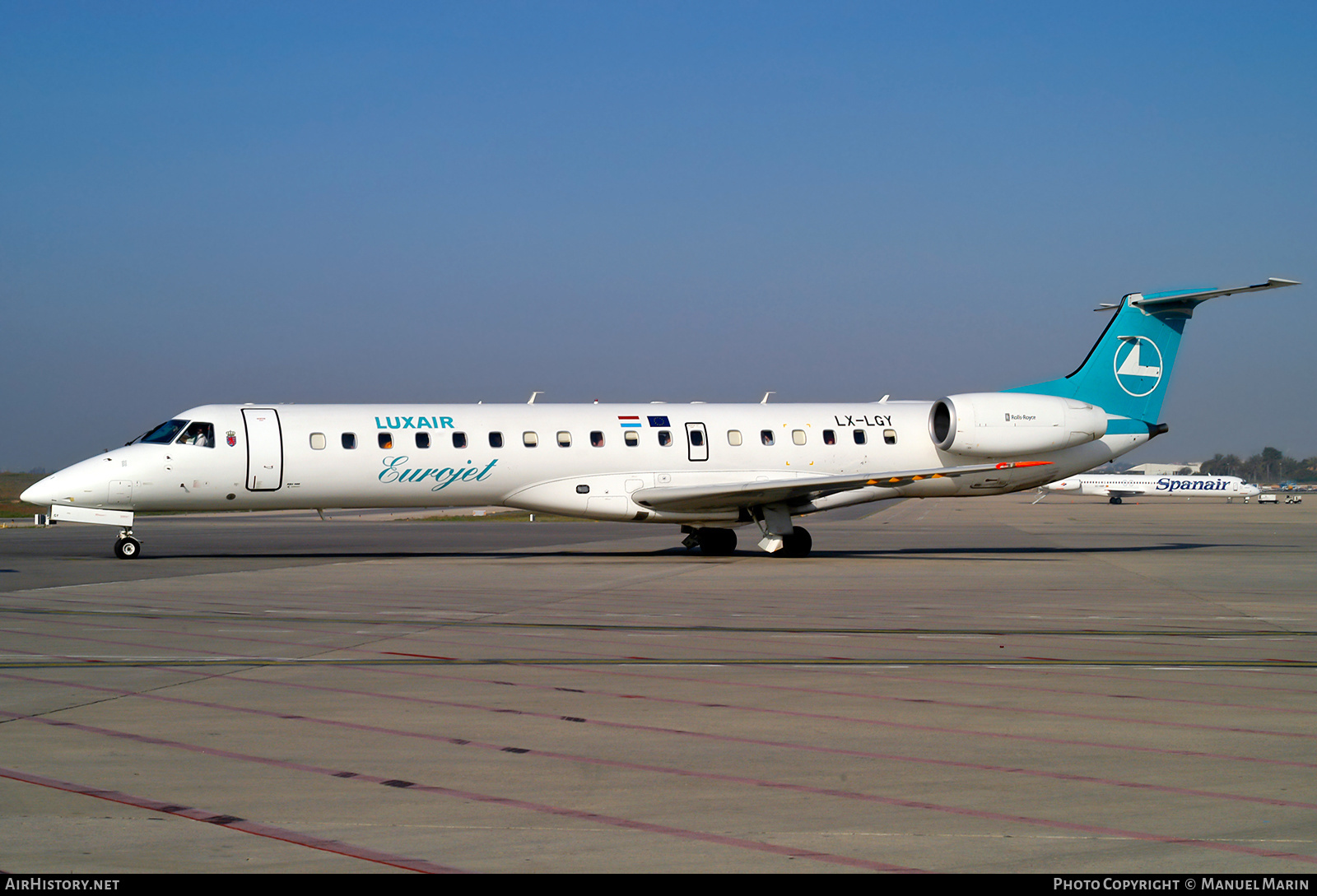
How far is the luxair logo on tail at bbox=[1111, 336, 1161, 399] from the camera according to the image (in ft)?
86.7

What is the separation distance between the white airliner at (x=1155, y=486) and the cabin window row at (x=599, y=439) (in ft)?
212

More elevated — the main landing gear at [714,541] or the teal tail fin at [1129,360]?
the teal tail fin at [1129,360]

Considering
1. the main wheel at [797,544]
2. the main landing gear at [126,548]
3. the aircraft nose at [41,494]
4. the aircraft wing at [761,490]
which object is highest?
the aircraft nose at [41,494]

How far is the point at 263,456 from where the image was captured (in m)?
23.0

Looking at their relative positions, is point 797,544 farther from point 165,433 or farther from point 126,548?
point 126,548

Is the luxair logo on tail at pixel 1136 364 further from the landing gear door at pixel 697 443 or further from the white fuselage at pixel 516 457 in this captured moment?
the landing gear door at pixel 697 443

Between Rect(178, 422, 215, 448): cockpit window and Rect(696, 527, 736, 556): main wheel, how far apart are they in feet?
35.5

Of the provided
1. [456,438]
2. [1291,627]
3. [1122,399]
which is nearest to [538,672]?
[1291,627]

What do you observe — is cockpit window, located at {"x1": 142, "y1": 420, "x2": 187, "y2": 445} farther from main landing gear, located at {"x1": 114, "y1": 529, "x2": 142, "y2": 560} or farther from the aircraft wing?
the aircraft wing

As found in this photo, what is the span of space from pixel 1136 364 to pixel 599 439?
42.6 ft

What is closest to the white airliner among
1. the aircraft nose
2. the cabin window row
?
the cabin window row

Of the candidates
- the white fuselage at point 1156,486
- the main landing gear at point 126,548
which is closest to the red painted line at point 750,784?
the main landing gear at point 126,548

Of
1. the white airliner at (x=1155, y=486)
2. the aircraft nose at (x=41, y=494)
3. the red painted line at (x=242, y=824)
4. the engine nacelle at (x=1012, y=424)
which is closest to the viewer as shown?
the red painted line at (x=242, y=824)

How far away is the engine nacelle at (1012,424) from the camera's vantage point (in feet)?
83.0
